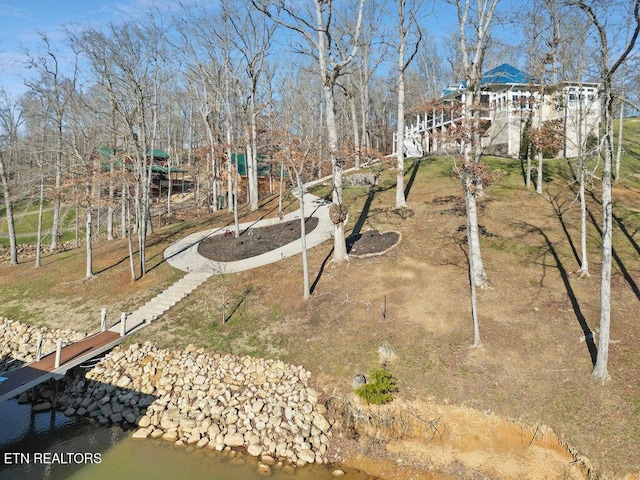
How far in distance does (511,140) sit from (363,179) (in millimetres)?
13719

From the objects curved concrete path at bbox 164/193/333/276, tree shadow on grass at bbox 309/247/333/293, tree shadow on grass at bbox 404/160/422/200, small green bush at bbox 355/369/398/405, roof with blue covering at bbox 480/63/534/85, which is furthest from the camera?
roof with blue covering at bbox 480/63/534/85

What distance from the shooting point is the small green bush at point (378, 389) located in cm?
1018

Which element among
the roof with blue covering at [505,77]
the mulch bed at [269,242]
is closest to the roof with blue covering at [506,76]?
the roof with blue covering at [505,77]

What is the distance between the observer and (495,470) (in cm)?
872

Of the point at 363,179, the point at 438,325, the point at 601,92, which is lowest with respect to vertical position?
the point at 438,325

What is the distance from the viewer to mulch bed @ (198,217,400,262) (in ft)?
61.1

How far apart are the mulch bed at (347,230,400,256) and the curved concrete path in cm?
195

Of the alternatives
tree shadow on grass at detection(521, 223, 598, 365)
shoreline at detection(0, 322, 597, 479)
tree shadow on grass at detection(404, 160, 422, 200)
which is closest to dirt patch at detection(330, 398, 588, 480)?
shoreline at detection(0, 322, 597, 479)

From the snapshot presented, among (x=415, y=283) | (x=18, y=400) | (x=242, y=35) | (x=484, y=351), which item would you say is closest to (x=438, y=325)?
(x=484, y=351)

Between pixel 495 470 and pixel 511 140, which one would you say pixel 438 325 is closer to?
pixel 495 470

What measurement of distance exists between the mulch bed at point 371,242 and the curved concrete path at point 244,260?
195 cm

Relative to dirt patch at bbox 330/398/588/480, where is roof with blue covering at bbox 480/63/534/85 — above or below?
above

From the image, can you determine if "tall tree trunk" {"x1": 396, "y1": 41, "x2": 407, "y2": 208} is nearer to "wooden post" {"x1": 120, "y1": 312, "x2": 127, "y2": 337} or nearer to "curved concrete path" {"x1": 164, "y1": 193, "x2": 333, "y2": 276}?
"curved concrete path" {"x1": 164, "y1": 193, "x2": 333, "y2": 276}

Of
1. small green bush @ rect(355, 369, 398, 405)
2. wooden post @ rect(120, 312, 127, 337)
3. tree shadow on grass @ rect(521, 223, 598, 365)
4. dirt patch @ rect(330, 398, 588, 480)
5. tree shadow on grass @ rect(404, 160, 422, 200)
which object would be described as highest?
tree shadow on grass @ rect(404, 160, 422, 200)
